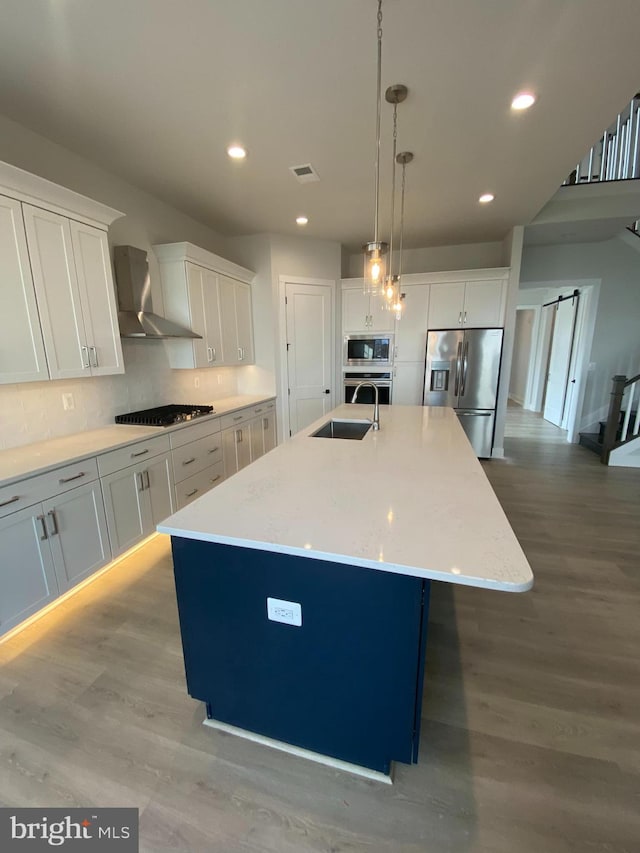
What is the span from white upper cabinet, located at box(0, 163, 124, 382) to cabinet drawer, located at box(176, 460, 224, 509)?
1.10m

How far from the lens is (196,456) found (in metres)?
3.13

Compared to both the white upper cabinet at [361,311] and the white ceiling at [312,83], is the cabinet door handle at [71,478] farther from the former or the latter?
the white upper cabinet at [361,311]

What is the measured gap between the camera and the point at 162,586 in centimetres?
231

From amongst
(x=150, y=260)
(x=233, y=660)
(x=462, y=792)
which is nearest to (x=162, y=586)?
(x=233, y=660)

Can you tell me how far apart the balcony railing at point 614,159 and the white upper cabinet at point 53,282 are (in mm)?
4969

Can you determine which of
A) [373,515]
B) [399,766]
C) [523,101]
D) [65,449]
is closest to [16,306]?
[65,449]

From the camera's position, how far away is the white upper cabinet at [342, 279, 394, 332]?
4.79m

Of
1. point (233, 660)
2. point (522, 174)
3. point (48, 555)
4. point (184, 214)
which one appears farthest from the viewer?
point (184, 214)

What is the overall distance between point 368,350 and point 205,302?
2.31 m

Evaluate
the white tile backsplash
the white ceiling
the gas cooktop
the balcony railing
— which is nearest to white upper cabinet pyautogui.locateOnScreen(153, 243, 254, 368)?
the white tile backsplash

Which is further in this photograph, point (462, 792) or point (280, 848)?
point (462, 792)

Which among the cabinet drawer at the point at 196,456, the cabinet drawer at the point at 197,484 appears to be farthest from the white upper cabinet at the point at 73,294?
the cabinet drawer at the point at 197,484

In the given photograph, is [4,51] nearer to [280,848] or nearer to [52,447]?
[52,447]

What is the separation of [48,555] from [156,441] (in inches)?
38.1
